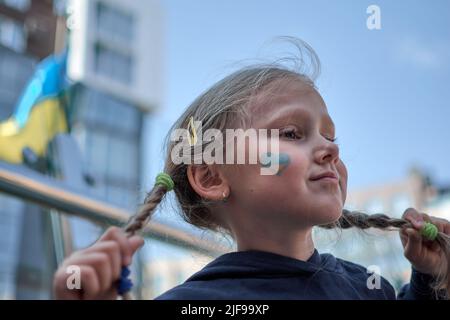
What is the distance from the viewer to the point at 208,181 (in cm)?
65

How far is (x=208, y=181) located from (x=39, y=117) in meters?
1.01

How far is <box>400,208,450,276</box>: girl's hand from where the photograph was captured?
649 millimetres

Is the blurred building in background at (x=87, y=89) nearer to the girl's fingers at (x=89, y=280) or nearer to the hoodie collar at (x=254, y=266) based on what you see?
the hoodie collar at (x=254, y=266)

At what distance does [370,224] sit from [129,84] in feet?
31.2

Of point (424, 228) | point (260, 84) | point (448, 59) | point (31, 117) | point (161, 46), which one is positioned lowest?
point (424, 228)

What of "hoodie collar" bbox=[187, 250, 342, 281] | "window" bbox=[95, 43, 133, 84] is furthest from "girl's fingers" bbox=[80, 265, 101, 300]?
"window" bbox=[95, 43, 133, 84]

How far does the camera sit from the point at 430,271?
0.65m

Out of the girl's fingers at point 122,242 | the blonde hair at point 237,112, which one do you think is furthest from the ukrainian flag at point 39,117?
the girl's fingers at point 122,242

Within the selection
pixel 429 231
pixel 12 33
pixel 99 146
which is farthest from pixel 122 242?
pixel 99 146

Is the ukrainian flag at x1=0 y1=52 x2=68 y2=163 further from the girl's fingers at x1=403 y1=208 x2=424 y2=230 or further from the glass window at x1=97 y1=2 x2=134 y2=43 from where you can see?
the glass window at x1=97 y1=2 x2=134 y2=43

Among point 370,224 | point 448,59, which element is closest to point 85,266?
point 370,224

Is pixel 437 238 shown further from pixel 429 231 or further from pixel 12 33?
pixel 12 33
